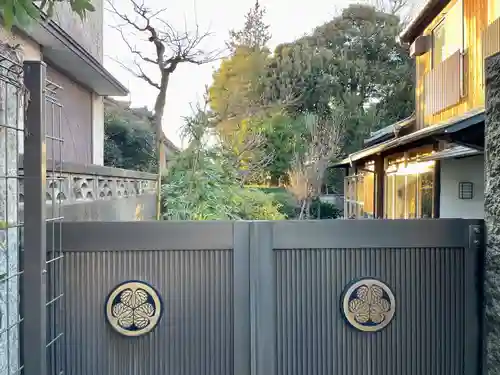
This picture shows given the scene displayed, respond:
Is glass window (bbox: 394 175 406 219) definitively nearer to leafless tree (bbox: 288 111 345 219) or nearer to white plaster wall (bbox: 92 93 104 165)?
white plaster wall (bbox: 92 93 104 165)

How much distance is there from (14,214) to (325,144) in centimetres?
1648

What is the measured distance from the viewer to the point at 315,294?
267 centimetres

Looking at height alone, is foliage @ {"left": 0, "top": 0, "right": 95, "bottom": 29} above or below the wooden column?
above

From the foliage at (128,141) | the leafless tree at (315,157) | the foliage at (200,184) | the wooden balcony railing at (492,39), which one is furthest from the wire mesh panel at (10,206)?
the leafless tree at (315,157)

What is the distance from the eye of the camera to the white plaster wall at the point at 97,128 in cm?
997

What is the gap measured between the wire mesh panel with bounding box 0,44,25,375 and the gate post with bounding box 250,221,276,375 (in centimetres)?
116

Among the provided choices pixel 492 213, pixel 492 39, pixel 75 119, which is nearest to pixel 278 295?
pixel 492 213

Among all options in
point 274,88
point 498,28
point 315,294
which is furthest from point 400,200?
point 274,88

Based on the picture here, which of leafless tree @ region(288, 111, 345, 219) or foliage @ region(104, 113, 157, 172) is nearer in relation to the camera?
foliage @ region(104, 113, 157, 172)

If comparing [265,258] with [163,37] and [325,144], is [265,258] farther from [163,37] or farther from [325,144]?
[325,144]

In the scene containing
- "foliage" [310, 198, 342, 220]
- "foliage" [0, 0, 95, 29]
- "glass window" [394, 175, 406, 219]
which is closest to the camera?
"foliage" [0, 0, 95, 29]

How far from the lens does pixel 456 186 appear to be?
6.57 meters

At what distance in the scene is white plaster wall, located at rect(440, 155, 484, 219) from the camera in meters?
6.12

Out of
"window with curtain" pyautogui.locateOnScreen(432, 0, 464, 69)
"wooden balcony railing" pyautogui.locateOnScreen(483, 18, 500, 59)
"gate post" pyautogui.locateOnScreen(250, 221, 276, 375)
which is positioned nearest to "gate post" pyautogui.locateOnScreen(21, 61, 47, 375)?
"gate post" pyautogui.locateOnScreen(250, 221, 276, 375)
